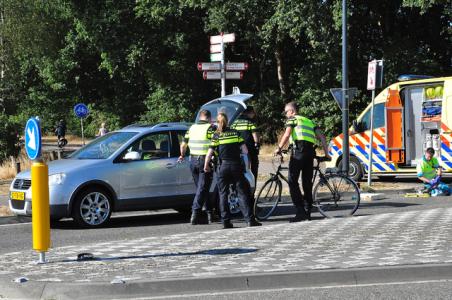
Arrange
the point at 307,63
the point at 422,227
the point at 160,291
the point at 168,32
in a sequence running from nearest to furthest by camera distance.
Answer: the point at 160,291 → the point at 422,227 → the point at 307,63 → the point at 168,32

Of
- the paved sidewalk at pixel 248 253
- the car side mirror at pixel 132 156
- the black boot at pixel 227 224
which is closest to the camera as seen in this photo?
the paved sidewalk at pixel 248 253

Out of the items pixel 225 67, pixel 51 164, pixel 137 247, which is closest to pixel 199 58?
pixel 225 67

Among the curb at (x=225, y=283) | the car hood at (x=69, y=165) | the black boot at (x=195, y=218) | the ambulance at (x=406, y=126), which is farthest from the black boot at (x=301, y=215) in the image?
the ambulance at (x=406, y=126)

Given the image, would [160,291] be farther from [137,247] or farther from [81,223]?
[81,223]

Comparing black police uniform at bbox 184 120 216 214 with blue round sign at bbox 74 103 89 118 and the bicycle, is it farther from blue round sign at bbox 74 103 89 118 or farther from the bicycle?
blue round sign at bbox 74 103 89 118

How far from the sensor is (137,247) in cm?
875

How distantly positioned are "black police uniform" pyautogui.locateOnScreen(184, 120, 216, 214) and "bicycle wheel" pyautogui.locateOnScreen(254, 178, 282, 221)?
0.94 metres

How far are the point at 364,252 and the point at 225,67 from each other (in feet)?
30.1

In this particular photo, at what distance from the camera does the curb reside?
6.38 metres

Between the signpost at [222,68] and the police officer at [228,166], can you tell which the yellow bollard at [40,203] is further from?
the signpost at [222,68]

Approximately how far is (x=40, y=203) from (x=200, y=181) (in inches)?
177

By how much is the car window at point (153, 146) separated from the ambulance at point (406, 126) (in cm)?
842

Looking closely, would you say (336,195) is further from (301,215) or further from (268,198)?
(268,198)

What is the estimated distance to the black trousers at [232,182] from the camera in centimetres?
1095
